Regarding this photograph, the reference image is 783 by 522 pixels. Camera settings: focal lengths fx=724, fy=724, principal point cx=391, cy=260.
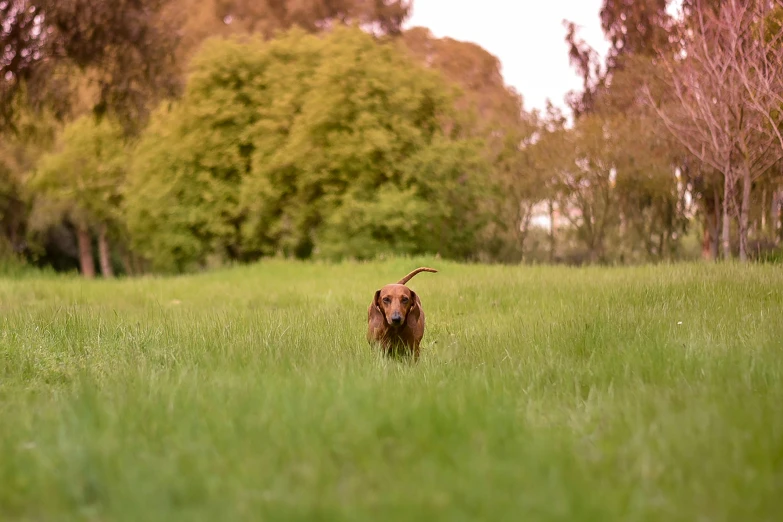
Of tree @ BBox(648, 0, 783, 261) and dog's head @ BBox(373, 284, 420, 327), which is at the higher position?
tree @ BBox(648, 0, 783, 261)

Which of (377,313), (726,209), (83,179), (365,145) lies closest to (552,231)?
(365,145)

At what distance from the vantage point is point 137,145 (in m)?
27.6

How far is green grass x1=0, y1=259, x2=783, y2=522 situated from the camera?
277 cm

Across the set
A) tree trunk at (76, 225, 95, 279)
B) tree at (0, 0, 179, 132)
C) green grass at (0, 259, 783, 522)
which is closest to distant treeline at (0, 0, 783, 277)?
tree at (0, 0, 179, 132)

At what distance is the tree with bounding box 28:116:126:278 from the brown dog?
92.9 feet

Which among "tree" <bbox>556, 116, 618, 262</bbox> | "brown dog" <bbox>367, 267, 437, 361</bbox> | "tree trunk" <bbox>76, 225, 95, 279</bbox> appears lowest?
"brown dog" <bbox>367, 267, 437, 361</bbox>

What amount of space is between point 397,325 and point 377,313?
35cm

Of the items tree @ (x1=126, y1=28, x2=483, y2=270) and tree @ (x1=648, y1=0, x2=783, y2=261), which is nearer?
tree @ (x1=648, y1=0, x2=783, y2=261)

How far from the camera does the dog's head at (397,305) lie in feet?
19.0

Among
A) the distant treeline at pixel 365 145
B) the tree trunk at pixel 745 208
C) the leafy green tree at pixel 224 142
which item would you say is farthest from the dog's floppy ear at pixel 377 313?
the leafy green tree at pixel 224 142

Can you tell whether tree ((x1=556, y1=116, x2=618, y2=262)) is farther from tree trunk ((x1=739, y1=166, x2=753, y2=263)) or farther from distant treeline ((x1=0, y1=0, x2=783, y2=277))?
tree trunk ((x1=739, y1=166, x2=753, y2=263))

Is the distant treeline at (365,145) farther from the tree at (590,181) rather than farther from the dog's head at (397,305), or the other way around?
the dog's head at (397,305)

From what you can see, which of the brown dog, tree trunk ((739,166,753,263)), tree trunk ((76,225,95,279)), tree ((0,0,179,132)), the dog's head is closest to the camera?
the dog's head

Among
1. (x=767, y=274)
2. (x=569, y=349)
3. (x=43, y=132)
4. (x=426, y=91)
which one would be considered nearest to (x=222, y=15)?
(x=426, y=91)
